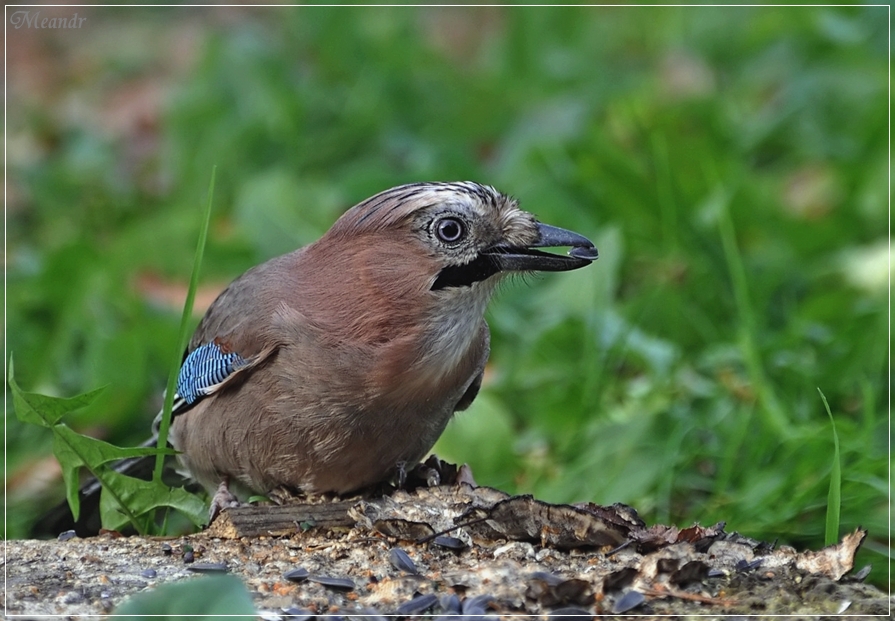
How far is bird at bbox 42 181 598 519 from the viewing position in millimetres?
3855

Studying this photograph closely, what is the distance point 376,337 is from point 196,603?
1300 millimetres

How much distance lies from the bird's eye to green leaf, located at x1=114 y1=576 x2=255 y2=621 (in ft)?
4.97

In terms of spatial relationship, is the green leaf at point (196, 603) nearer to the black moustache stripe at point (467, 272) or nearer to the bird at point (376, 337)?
the bird at point (376, 337)

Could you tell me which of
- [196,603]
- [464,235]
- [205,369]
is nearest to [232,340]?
[205,369]

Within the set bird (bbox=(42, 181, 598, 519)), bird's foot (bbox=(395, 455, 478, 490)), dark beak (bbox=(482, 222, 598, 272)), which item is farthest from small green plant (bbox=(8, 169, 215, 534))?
dark beak (bbox=(482, 222, 598, 272))

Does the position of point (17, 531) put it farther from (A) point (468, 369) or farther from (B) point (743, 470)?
(B) point (743, 470)

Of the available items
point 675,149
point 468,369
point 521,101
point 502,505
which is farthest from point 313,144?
point 502,505

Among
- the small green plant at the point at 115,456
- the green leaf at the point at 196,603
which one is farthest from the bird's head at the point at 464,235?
the green leaf at the point at 196,603

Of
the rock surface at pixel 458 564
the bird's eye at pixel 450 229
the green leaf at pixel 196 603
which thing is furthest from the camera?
the bird's eye at pixel 450 229

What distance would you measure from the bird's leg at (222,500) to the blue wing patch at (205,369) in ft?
1.13

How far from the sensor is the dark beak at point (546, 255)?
12.9ft

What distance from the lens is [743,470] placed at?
17.0ft

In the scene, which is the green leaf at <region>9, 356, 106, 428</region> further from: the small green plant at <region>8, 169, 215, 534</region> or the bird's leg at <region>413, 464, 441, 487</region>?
the bird's leg at <region>413, 464, 441, 487</region>

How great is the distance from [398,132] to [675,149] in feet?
6.95
